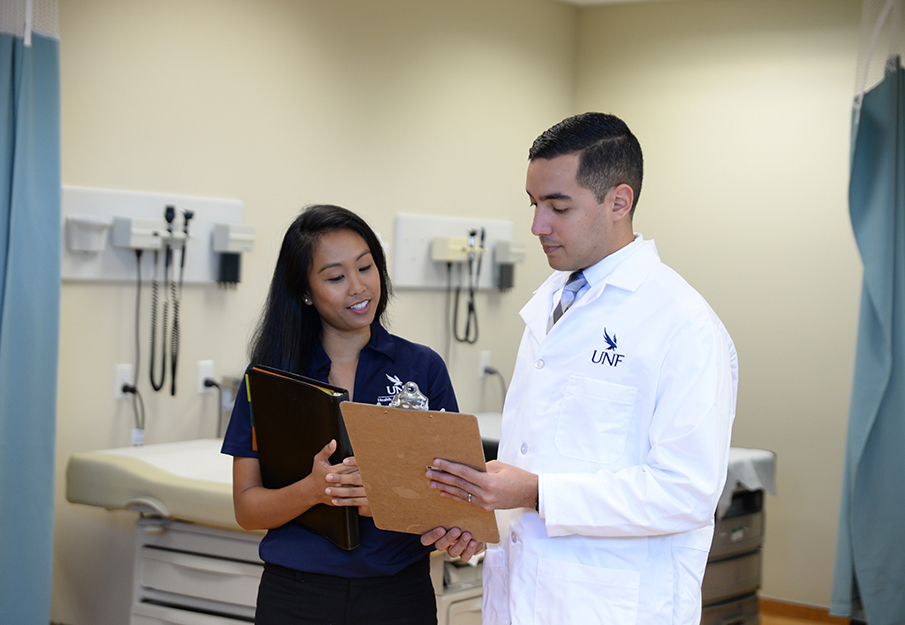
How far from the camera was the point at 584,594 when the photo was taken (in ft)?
4.42

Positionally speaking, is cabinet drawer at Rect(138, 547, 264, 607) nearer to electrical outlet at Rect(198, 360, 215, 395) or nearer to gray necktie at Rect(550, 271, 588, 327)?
electrical outlet at Rect(198, 360, 215, 395)

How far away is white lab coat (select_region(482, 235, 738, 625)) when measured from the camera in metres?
1.27

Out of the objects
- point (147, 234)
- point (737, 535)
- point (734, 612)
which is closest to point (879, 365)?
point (737, 535)

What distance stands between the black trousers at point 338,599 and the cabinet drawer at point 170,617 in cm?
90

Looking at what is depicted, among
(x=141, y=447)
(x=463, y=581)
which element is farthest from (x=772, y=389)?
(x=141, y=447)

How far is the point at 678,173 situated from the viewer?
4199 mm

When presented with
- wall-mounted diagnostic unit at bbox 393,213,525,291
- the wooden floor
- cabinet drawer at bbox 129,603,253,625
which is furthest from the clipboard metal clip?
the wooden floor

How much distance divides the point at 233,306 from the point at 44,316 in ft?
2.83

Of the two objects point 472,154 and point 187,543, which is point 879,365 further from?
point 187,543

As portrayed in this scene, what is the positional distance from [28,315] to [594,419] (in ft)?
5.21

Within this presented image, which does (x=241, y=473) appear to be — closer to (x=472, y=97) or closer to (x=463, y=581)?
(x=463, y=581)

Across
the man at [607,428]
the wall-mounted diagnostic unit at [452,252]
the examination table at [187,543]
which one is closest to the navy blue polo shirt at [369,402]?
the man at [607,428]

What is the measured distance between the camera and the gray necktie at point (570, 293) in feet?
4.90

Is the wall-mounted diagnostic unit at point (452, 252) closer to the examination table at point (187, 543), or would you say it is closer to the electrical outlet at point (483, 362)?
the electrical outlet at point (483, 362)
